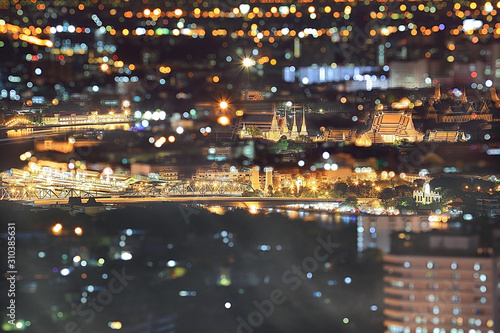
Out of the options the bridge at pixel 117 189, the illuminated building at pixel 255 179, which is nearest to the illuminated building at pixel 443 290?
the illuminated building at pixel 255 179

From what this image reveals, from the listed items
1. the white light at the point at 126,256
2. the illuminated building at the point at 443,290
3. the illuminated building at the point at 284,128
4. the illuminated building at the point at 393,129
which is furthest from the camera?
the illuminated building at the point at 284,128

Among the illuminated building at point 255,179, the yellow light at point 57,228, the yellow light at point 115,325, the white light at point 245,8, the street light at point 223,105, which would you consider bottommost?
the yellow light at point 115,325

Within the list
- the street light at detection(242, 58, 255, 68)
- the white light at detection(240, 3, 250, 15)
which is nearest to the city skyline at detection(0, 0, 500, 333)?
the street light at detection(242, 58, 255, 68)

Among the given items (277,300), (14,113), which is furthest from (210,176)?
(14,113)

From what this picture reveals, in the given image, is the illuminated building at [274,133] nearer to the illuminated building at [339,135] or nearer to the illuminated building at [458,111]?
the illuminated building at [339,135]

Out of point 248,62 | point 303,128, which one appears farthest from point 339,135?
point 248,62

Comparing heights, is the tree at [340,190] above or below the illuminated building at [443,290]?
above
